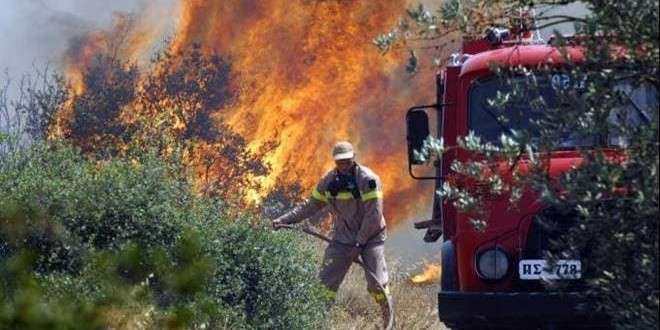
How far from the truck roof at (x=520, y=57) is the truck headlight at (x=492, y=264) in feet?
3.94

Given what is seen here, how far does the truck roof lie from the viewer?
5480 millimetres

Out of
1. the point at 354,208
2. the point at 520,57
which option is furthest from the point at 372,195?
the point at 520,57

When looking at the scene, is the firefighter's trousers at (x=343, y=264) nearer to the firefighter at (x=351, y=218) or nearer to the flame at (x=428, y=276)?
the firefighter at (x=351, y=218)

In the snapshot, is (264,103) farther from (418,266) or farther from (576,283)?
(576,283)

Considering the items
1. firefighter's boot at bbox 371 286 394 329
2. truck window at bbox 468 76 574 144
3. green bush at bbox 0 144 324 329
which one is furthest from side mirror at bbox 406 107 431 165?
firefighter's boot at bbox 371 286 394 329

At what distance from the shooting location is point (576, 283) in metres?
8.28

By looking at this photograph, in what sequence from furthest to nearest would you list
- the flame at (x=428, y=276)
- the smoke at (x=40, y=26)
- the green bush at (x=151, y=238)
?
1. the smoke at (x=40, y=26)
2. the flame at (x=428, y=276)
3. the green bush at (x=151, y=238)

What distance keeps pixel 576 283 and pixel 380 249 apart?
429 cm

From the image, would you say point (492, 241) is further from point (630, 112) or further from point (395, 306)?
point (395, 306)

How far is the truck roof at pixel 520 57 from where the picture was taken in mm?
5480

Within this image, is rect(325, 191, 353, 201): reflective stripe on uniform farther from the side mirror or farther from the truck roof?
the side mirror

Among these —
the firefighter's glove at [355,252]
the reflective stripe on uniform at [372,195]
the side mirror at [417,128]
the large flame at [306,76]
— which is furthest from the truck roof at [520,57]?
the large flame at [306,76]

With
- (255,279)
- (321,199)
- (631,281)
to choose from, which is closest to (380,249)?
(321,199)

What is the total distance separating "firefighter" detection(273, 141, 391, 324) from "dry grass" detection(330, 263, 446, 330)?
9.5 inches
